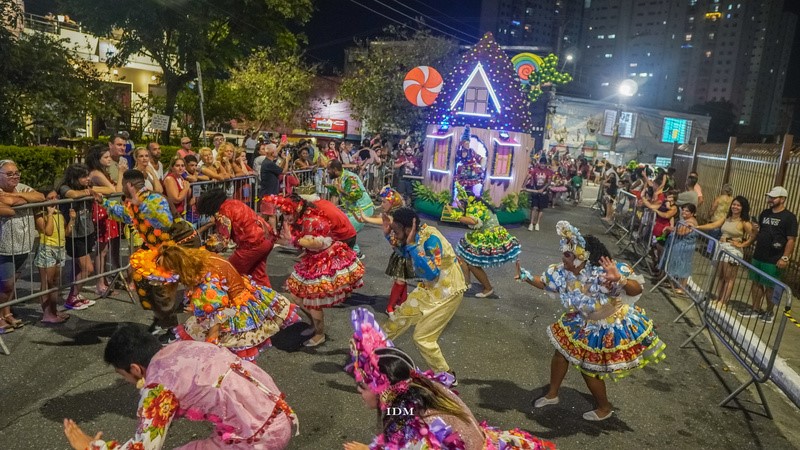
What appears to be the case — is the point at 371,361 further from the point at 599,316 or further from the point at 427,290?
the point at 599,316

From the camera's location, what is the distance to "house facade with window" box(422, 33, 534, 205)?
50.4 feet

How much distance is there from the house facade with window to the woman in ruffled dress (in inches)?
462

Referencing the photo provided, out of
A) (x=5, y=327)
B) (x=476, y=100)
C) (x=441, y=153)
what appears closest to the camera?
(x=5, y=327)

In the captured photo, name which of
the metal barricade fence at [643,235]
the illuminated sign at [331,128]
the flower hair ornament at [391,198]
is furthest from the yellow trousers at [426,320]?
the illuminated sign at [331,128]

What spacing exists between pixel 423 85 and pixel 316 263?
11.4m

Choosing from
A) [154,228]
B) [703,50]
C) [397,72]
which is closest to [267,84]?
[397,72]

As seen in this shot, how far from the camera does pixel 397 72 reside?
2759 centimetres

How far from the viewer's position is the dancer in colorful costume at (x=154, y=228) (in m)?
4.30

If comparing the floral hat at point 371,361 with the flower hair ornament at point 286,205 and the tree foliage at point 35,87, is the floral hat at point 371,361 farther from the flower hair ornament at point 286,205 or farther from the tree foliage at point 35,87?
the tree foliage at point 35,87

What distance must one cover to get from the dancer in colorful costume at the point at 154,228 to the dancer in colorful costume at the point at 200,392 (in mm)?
1550

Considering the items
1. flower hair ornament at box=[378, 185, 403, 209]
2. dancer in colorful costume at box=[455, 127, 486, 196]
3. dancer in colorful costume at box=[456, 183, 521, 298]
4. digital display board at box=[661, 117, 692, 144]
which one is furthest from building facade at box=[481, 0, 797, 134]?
flower hair ornament at box=[378, 185, 403, 209]

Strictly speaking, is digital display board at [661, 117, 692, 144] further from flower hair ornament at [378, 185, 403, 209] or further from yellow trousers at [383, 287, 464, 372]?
yellow trousers at [383, 287, 464, 372]

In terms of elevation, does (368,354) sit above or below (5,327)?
above

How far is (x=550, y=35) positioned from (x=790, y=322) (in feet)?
380
